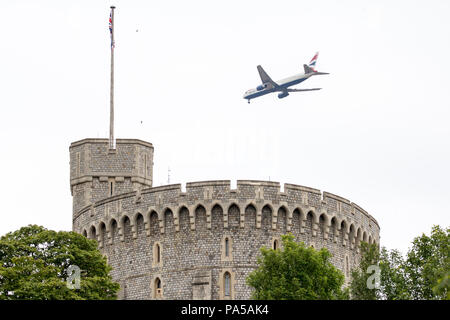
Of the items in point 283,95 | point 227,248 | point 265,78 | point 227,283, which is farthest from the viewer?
point 265,78

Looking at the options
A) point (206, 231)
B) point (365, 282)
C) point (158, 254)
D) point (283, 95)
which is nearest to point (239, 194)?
point (206, 231)

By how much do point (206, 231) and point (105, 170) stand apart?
11.5m

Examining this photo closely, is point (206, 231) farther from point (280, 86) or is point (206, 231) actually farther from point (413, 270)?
point (280, 86)

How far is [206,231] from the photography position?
90.6m

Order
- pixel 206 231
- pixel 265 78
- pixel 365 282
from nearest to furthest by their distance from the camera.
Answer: pixel 365 282, pixel 206 231, pixel 265 78

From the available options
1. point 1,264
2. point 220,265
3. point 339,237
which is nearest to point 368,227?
point 339,237

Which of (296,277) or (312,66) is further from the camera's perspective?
(312,66)

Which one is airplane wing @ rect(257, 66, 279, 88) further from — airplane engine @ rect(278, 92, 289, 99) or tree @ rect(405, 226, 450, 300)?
tree @ rect(405, 226, 450, 300)

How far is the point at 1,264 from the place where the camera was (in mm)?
81062

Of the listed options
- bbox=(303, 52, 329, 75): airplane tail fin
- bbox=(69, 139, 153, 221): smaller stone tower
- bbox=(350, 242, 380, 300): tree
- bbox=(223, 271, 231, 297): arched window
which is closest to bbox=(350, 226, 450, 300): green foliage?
bbox=(350, 242, 380, 300): tree

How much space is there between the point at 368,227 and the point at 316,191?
676 cm

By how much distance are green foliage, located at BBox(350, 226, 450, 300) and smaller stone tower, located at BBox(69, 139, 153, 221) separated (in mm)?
23541

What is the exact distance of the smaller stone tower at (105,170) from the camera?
98.8 m

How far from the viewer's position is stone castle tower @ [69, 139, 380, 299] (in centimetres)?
8975
